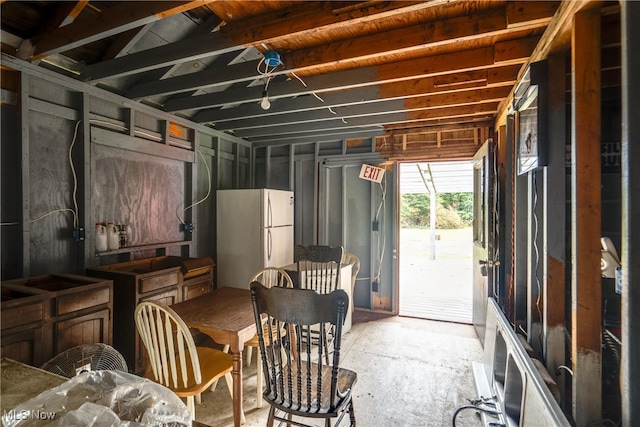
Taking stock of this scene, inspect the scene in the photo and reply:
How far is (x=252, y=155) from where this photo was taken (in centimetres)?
481

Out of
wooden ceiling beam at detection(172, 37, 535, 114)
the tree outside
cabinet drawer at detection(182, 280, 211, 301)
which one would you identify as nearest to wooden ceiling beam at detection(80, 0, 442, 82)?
wooden ceiling beam at detection(172, 37, 535, 114)

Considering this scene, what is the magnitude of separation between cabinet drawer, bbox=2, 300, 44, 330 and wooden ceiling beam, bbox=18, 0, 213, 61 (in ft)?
5.57

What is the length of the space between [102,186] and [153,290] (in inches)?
42.7

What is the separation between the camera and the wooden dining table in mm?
1873

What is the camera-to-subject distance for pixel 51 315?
1904 millimetres

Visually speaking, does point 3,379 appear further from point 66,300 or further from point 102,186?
point 102,186

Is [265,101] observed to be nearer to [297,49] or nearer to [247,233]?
[297,49]

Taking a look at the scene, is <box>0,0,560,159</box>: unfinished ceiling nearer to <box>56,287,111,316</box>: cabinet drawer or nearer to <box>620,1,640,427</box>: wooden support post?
<box>620,1,640,427</box>: wooden support post

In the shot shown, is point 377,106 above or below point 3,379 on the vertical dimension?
above

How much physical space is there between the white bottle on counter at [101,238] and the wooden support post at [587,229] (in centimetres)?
338

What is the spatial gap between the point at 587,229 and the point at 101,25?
2.88 meters

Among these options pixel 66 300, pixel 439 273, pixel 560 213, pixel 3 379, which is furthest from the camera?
pixel 439 273

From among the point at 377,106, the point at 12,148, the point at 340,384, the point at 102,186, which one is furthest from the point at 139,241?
the point at 377,106

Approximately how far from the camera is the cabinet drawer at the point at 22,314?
1.69m
